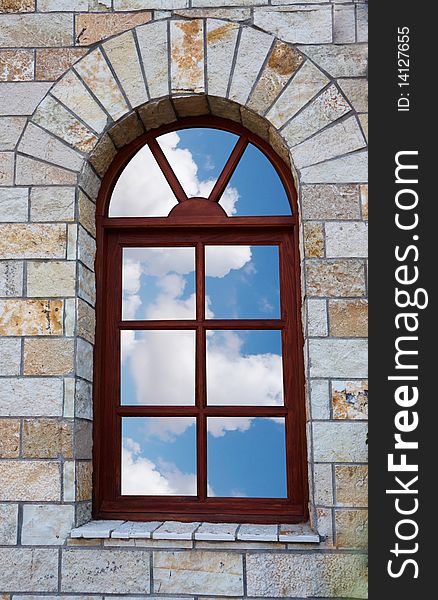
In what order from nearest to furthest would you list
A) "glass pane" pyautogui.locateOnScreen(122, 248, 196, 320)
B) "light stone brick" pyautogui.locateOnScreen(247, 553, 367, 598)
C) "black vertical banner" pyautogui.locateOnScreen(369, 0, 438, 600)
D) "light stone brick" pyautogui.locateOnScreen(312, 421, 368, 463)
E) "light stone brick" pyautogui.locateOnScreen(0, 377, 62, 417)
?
"black vertical banner" pyautogui.locateOnScreen(369, 0, 438, 600) < "light stone brick" pyautogui.locateOnScreen(247, 553, 367, 598) < "light stone brick" pyautogui.locateOnScreen(312, 421, 368, 463) < "light stone brick" pyautogui.locateOnScreen(0, 377, 62, 417) < "glass pane" pyautogui.locateOnScreen(122, 248, 196, 320)

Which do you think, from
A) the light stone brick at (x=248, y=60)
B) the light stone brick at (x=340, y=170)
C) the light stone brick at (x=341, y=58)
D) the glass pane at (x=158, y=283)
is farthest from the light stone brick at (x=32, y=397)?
the light stone brick at (x=341, y=58)

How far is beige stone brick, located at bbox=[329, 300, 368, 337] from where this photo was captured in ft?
11.0

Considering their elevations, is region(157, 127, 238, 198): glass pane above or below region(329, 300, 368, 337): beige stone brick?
above

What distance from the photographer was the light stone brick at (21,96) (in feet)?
11.8

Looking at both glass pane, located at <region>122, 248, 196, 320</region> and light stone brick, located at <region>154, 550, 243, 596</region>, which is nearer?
light stone brick, located at <region>154, 550, 243, 596</region>

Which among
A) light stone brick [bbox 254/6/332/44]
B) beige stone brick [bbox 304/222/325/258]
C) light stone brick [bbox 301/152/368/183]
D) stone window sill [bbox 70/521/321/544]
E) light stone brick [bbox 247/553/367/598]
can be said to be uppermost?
light stone brick [bbox 254/6/332/44]

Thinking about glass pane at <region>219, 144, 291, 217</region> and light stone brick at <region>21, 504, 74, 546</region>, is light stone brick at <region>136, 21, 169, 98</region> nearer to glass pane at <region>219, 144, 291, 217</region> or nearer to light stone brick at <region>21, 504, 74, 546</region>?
glass pane at <region>219, 144, 291, 217</region>

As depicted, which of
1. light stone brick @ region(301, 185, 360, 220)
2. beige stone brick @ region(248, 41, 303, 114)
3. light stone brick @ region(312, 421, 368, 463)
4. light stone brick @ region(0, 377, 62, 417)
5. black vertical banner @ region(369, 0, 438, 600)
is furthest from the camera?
beige stone brick @ region(248, 41, 303, 114)

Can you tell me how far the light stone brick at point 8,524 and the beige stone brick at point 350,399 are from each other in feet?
4.86

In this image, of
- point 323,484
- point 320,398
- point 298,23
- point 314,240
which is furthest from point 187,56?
point 323,484

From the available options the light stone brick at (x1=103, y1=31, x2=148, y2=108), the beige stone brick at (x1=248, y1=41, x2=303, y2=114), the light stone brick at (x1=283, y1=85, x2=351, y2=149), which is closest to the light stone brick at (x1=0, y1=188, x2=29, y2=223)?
the light stone brick at (x1=103, y1=31, x2=148, y2=108)

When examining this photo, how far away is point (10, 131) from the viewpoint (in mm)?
3598

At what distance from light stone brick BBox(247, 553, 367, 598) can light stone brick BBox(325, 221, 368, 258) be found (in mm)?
1330

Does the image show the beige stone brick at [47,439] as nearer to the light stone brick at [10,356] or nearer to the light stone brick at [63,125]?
the light stone brick at [10,356]
